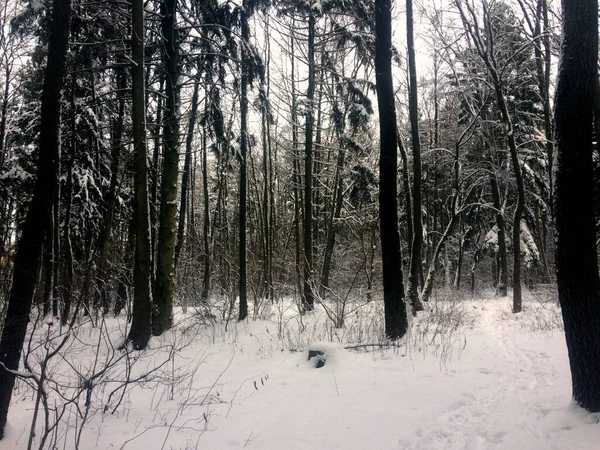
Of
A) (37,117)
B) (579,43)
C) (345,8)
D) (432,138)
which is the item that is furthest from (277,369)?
(432,138)

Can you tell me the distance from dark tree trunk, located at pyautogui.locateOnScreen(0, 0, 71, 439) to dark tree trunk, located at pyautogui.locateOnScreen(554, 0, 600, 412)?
509 centimetres

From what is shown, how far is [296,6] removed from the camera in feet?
37.9

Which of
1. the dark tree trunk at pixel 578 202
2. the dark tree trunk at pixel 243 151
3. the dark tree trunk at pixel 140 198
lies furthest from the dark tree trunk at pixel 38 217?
the dark tree trunk at pixel 243 151

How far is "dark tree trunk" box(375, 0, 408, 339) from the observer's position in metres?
7.12

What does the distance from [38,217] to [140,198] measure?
340 centimetres

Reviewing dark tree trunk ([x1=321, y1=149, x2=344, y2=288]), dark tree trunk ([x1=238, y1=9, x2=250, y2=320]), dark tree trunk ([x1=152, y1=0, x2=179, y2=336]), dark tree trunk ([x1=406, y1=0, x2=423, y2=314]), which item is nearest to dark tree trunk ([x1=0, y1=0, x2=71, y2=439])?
dark tree trunk ([x1=152, y1=0, x2=179, y2=336])

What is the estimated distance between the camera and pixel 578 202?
360 centimetres

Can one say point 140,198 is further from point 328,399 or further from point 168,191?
point 328,399

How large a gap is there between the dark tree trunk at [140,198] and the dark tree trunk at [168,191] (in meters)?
1.08

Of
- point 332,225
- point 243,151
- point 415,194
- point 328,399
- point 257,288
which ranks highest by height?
point 243,151

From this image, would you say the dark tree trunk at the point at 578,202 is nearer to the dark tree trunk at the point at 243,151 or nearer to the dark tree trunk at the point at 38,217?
the dark tree trunk at the point at 38,217

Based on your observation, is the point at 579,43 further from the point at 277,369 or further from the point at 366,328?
the point at 366,328

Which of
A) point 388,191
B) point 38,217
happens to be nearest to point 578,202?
point 388,191

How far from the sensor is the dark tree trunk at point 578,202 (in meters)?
3.55
